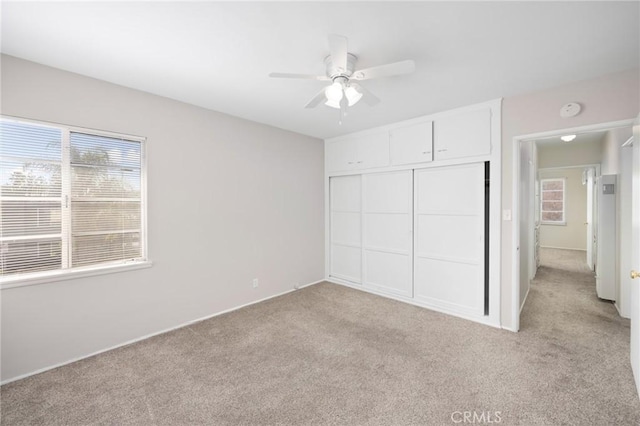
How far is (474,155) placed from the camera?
3.13m

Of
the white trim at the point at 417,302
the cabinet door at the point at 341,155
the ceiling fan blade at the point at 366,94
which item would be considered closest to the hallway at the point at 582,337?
the white trim at the point at 417,302

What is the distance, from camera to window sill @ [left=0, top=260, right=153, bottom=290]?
211 centimetres

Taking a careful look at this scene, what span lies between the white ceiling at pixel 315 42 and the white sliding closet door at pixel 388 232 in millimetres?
1421

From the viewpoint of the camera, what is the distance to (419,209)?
366cm

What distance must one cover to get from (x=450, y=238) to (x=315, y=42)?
2.70m

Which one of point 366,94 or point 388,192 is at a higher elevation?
point 366,94

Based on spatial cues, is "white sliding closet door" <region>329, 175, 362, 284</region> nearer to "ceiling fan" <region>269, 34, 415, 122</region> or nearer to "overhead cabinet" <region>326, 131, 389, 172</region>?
"overhead cabinet" <region>326, 131, 389, 172</region>

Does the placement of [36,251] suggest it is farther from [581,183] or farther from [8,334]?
[581,183]

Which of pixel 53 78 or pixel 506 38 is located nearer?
pixel 506 38

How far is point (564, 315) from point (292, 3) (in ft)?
14.1

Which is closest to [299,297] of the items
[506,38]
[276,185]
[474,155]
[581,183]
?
[276,185]

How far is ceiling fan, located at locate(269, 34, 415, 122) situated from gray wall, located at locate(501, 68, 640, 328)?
1720 mm

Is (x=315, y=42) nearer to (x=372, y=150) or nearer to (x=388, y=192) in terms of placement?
(x=372, y=150)

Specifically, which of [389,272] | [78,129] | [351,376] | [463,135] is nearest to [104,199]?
[78,129]
